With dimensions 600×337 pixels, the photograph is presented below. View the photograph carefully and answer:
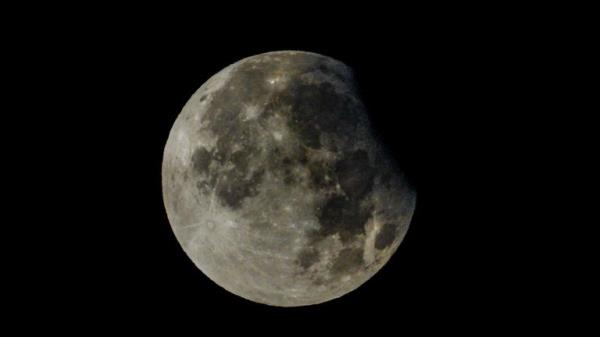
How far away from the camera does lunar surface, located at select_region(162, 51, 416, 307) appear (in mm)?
3551

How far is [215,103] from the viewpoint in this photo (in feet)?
12.6

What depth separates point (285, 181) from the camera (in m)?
3.53

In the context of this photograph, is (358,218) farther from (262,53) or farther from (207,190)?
(262,53)

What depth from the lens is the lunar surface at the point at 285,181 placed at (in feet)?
11.6

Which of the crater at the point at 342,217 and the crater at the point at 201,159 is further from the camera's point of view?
the crater at the point at 201,159

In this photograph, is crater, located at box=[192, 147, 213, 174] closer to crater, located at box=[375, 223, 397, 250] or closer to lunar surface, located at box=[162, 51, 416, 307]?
lunar surface, located at box=[162, 51, 416, 307]

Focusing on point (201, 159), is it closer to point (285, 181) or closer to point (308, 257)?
point (285, 181)

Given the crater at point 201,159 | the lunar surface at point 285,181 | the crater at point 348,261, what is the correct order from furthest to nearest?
1. the crater at point 348,261
2. the crater at point 201,159
3. the lunar surface at point 285,181

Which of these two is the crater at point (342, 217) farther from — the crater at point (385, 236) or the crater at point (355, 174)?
the crater at point (385, 236)

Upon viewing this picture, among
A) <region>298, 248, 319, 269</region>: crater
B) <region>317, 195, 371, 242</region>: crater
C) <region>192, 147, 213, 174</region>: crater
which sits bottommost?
<region>298, 248, 319, 269</region>: crater

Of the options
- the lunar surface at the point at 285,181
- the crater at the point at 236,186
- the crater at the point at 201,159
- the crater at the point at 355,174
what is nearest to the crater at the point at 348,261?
the lunar surface at the point at 285,181

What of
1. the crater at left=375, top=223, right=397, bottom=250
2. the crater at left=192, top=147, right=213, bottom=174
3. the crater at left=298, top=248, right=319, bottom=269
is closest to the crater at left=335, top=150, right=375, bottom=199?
the crater at left=375, top=223, right=397, bottom=250

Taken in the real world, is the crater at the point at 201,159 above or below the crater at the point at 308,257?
above

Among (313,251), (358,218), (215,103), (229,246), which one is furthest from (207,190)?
(358,218)
